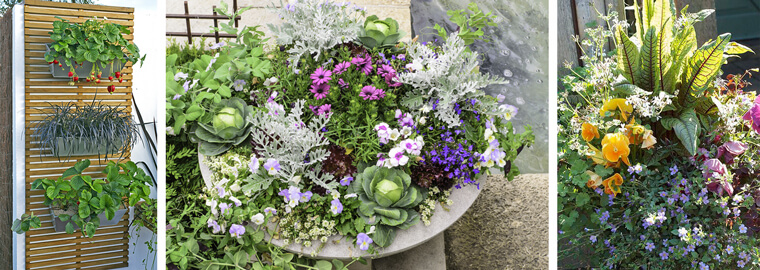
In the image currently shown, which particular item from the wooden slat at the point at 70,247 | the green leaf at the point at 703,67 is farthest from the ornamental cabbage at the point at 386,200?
the wooden slat at the point at 70,247

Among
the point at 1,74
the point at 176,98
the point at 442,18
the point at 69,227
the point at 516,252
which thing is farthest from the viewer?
the point at 442,18

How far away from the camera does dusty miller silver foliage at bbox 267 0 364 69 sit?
6.46 ft

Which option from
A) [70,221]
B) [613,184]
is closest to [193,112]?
[70,221]

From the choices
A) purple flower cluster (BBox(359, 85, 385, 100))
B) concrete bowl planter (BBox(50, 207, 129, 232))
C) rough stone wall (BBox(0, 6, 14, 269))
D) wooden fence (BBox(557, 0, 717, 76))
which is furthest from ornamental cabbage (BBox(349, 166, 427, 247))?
rough stone wall (BBox(0, 6, 14, 269))

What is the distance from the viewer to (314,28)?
1998 mm

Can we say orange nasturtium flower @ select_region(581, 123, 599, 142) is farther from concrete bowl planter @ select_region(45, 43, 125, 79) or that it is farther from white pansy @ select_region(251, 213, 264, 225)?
concrete bowl planter @ select_region(45, 43, 125, 79)

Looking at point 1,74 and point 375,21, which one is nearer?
point 375,21

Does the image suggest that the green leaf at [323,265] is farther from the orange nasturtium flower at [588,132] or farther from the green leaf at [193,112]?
the orange nasturtium flower at [588,132]

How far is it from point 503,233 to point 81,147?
2.31 metres

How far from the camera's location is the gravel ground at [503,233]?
7.55 ft

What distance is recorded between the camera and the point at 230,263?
1.62m

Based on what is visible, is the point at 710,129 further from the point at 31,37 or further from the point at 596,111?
the point at 31,37

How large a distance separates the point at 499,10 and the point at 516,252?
2.18m

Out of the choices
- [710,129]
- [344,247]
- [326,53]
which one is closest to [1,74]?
[326,53]
